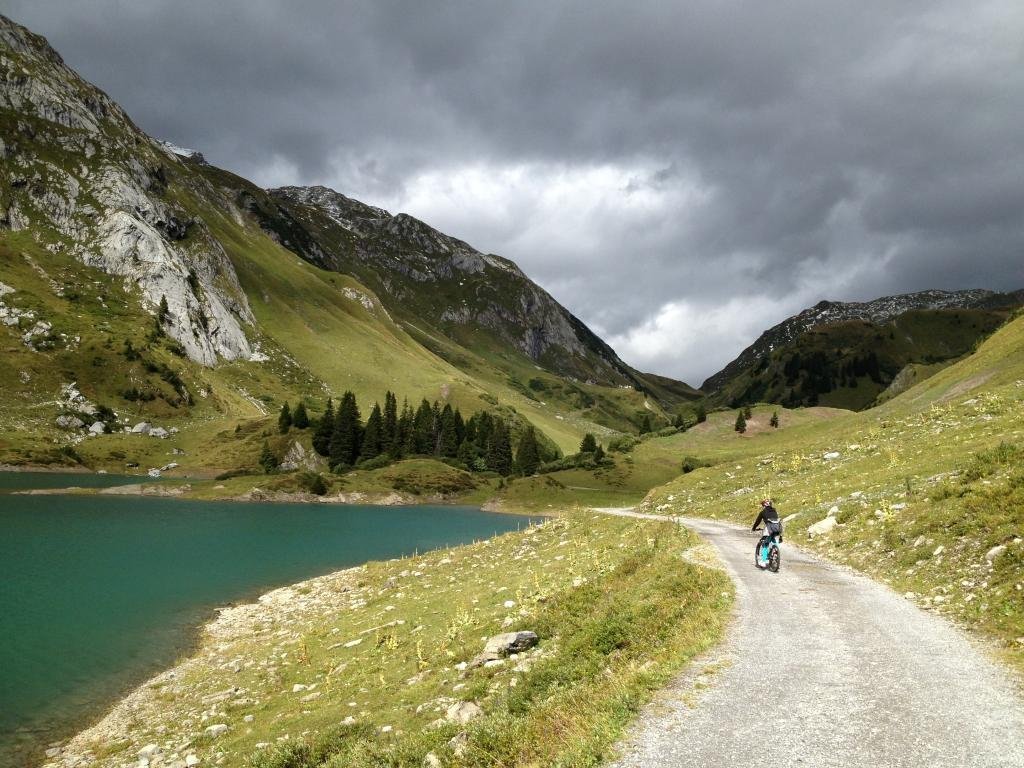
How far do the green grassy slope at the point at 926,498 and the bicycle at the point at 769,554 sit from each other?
335 cm

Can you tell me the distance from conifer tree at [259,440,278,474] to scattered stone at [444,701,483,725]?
525ft

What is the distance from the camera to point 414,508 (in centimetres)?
14150

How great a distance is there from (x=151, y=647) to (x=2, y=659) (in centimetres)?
618

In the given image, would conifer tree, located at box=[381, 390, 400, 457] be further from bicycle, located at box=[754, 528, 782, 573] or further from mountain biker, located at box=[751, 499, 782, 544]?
bicycle, located at box=[754, 528, 782, 573]

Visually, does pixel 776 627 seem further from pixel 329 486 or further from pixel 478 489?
pixel 478 489

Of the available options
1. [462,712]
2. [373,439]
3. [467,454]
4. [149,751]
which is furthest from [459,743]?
[467,454]

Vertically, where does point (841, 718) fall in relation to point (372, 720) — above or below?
above

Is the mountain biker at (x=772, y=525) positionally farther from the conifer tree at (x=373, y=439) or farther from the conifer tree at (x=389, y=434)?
the conifer tree at (x=373, y=439)

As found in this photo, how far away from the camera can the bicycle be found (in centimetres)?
2222

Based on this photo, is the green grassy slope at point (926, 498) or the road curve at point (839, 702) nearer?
the road curve at point (839, 702)

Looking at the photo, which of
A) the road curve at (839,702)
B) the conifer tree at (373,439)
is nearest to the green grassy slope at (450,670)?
the road curve at (839,702)

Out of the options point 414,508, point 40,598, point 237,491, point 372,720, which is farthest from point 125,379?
point 372,720

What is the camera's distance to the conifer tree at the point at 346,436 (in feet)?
577

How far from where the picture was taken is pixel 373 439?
18338cm
